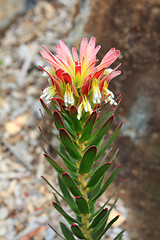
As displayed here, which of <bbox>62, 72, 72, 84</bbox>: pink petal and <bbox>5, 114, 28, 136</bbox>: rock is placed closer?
<bbox>62, 72, 72, 84</bbox>: pink petal

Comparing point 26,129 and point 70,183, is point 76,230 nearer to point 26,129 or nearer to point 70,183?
point 70,183

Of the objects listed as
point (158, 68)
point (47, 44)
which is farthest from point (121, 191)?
point (47, 44)

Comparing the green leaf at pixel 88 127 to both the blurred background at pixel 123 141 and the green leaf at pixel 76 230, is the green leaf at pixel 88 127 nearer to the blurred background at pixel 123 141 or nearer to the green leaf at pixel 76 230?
the green leaf at pixel 76 230

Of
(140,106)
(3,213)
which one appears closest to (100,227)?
(140,106)

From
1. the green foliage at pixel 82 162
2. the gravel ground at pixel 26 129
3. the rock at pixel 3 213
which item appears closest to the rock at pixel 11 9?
the gravel ground at pixel 26 129

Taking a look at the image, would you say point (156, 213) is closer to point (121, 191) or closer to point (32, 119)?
point (121, 191)

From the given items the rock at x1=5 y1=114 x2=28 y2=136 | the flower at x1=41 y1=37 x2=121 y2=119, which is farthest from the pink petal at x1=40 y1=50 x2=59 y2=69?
the rock at x1=5 y1=114 x2=28 y2=136

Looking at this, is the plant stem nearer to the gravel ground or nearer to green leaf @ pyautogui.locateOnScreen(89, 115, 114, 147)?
green leaf @ pyautogui.locateOnScreen(89, 115, 114, 147)
